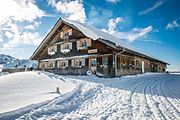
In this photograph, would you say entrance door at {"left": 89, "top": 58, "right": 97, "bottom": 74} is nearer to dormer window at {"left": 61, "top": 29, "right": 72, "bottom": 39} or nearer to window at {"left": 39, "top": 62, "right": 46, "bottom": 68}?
dormer window at {"left": 61, "top": 29, "right": 72, "bottom": 39}

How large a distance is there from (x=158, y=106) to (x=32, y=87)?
18.5 feet

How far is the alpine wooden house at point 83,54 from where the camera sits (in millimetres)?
22859

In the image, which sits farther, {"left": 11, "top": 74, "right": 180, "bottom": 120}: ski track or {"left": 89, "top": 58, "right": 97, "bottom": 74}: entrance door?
{"left": 89, "top": 58, "right": 97, "bottom": 74}: entrance door

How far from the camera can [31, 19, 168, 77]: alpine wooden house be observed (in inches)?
900

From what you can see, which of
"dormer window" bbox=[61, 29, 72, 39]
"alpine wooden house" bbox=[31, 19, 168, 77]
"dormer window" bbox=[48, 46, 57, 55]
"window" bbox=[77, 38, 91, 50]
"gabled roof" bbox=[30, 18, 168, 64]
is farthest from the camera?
"dormer window" bbox=[48, 46, 57, 55]

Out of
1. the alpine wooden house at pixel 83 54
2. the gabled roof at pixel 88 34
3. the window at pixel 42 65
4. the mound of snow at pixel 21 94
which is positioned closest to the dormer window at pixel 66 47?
the alpine wooden house at pixel 83 54

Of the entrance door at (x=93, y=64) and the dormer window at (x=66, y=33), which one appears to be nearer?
the entrance door at (x=93, y=64)

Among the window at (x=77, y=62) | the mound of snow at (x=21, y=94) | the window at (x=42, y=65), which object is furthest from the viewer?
the window at (x=42, y=65)

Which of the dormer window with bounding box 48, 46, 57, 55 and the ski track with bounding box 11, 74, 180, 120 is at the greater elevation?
the dormer window with bounding box 48, 46, 57, 55

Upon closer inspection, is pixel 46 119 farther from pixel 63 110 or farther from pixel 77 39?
pixel 77 39

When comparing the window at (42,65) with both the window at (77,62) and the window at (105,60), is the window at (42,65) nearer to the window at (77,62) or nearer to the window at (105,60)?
the window at (77,62)

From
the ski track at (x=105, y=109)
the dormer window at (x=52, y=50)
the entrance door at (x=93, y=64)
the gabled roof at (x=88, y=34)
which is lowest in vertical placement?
the ski track at (x=105, y=109)

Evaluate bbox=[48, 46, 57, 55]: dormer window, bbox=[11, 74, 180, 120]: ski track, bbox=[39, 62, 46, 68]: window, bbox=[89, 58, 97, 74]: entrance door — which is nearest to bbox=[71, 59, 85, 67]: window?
bbox=[89, 58, 97, 74]: entrance door

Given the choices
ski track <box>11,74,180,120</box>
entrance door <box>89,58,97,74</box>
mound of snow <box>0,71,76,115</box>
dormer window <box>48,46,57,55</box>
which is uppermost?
dormer window <box>48,46,57,55</box>
